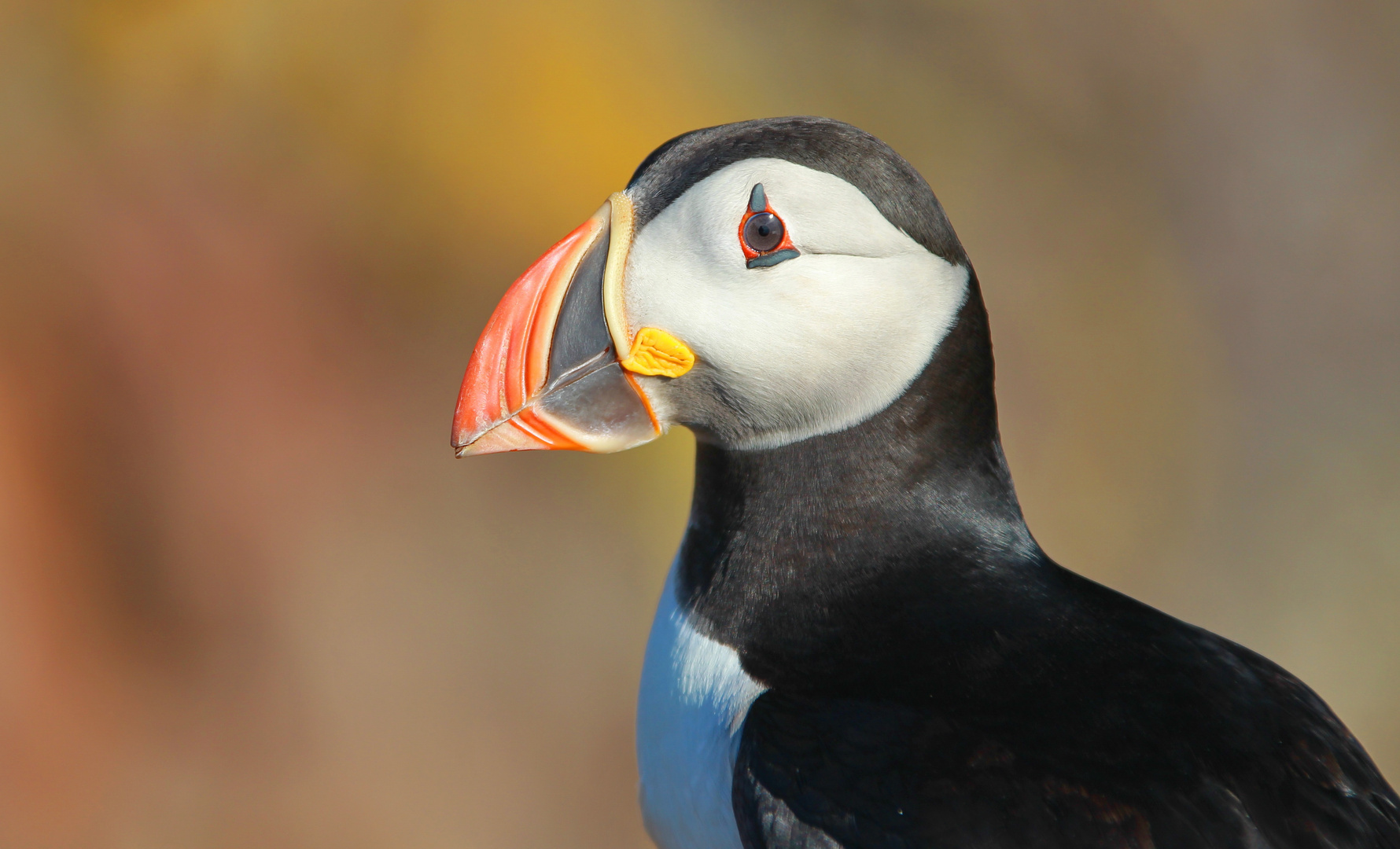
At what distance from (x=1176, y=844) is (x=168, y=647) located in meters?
3.61

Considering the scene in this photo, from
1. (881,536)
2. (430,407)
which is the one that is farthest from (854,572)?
(430,407)

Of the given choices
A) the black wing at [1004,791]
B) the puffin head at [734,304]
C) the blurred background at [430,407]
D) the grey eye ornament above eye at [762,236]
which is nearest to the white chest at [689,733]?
the black wing at [1004,791]

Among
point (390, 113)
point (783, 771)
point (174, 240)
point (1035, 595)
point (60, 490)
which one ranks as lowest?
point (60, 490)

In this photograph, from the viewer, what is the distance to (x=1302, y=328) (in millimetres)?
5176

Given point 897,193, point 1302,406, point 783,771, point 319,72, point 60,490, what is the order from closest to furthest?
point 783,771
point 897,193
point 60,490
point 319,72
point 1302,406

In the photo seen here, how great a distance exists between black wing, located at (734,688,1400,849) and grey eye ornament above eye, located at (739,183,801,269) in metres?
0.61

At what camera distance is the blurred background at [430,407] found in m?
3.83

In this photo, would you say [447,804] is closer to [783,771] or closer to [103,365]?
[103,365]

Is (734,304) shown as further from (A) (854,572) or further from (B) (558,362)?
(A) (854,572)

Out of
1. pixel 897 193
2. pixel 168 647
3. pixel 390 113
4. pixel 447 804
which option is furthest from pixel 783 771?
pixel 390 113

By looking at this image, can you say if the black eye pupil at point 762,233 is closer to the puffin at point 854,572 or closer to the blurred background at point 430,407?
the puffin at point 854,572

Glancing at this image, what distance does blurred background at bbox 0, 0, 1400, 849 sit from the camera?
3834 millimetres

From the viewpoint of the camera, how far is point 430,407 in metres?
4.21

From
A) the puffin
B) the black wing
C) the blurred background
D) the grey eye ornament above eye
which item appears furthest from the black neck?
the blurred background
